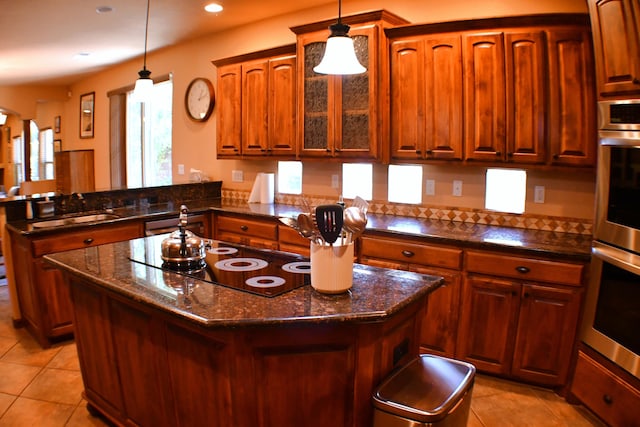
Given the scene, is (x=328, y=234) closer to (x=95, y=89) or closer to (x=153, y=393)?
(x=153, y=393)

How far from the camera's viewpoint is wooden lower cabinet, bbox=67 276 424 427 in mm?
1614

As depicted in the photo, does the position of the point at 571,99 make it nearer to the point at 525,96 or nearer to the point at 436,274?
the point at 525,96

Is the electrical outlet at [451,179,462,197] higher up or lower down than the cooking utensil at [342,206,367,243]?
higher up

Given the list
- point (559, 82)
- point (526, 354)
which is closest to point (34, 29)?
point (559, 82)

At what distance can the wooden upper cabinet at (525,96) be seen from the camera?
293 centimetres

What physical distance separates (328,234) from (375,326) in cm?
37

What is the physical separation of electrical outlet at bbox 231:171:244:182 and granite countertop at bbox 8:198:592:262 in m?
0.90

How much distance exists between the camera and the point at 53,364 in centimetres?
317

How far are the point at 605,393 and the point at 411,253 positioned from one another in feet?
4.29

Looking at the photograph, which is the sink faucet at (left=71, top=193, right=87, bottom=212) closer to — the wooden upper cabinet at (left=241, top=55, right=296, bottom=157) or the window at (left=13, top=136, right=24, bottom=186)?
the wooden upper cabinet at (left=241, top=55, right=296, bottom=157)

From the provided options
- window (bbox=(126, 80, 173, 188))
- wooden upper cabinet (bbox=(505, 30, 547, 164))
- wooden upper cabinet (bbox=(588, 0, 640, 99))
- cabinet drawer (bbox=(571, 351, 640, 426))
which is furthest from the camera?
window (bbox=(126, 80, 173, 188))

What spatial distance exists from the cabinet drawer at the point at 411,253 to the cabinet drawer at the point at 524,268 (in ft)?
0.35

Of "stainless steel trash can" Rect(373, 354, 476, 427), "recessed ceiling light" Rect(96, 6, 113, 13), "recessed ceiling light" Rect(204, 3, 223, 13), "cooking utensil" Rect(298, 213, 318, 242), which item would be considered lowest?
"stainless steel trash can" Rect(373, 354, 476, 427)

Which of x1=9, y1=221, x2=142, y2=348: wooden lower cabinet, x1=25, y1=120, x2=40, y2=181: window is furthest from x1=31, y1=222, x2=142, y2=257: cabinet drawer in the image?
x1=25, y1=120, x2=40, y2=181: window
